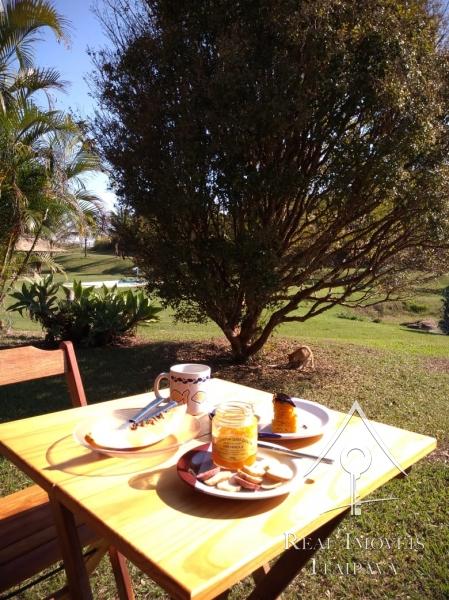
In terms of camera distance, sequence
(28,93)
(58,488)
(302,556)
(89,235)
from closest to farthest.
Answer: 1. (58,488)
2. (302,556)
3. (28,93)
4. (89,235)

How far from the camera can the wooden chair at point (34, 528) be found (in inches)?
62.2

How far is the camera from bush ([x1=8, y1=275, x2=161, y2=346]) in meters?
8.16

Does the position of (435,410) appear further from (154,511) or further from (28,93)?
(28,93)

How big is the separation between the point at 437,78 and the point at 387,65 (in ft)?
2.82

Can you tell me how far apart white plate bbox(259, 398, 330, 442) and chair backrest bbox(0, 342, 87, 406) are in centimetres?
92

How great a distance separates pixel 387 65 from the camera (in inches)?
196

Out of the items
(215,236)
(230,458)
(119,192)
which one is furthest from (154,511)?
(119,192)

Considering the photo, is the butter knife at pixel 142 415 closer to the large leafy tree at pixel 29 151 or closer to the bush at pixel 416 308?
the large leafy tree at pixel 29 151

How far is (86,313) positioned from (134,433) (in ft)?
23.5

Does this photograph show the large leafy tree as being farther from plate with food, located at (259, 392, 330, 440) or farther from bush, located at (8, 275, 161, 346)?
plate with food, located at (259, 392, 330, 440)

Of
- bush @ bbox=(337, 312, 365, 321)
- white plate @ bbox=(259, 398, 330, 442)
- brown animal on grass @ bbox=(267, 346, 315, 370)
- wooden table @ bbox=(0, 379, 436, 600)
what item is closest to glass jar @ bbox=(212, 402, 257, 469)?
wooden table @ bbox=(0, 379, 436, 600)

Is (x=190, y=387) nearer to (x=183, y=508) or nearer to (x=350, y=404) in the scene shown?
(x=183, y=508)

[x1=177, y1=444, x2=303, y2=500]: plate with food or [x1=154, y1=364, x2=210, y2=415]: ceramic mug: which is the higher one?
[x1=154, y1=364, x2=210, y2=415]: ceramic mug

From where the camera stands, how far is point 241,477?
113cm
